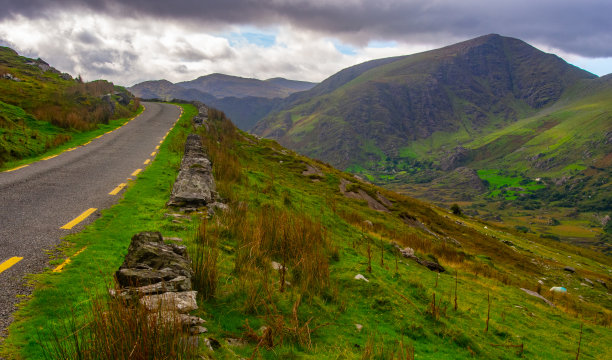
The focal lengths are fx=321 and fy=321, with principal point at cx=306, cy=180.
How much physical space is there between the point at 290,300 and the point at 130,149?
726 inches

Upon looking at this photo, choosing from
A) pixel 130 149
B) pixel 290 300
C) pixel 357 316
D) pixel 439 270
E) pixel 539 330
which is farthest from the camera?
pixel 130 149

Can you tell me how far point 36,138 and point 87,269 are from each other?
18.9 m

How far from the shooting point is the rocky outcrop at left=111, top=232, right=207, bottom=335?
4262mm

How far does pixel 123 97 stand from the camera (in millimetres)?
51094

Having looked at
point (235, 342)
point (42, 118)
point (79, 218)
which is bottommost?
point (235, 342)

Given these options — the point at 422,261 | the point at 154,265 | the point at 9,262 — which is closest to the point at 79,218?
the point at 9,262

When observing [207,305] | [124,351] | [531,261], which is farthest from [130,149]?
[531,261]

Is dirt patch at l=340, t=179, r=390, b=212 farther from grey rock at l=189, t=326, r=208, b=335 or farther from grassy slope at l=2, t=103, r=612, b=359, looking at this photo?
grey rock at l=189, t=326, r=208, b=335

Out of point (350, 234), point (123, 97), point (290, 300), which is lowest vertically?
point (350, 234)

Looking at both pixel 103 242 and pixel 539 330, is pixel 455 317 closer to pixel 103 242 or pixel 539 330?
pixel 539 330

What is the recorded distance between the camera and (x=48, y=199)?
9641mm

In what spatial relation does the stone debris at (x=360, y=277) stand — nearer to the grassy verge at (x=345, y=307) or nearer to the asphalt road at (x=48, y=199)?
the grassy verge at (x=345, y=307)

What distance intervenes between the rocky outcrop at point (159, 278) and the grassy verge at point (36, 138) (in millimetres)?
12678

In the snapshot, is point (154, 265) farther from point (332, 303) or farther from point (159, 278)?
point (332, 303)
